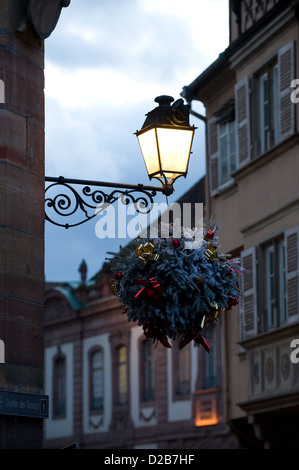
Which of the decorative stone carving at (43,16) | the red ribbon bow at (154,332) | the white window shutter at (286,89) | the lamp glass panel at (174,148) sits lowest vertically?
the red ribbon bow at (154,332)

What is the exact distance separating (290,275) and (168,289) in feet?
39.0

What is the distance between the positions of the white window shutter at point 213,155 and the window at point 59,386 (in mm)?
17889

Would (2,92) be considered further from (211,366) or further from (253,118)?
(211,366)

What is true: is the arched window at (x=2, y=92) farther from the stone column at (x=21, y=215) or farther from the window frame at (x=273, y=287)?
the window frame at (x=273, y=287)

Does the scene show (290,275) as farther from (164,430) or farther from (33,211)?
(164,430)

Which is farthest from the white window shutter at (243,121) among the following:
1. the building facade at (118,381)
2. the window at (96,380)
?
the window at (96,380)

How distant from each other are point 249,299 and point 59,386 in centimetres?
2069

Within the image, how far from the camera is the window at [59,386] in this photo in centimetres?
4144

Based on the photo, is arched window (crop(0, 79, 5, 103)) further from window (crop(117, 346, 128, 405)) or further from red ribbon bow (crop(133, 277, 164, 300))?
window (crop(117, 346, 128, 405))

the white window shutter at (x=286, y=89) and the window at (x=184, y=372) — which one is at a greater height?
the white window shutter at (x=286, y=89)

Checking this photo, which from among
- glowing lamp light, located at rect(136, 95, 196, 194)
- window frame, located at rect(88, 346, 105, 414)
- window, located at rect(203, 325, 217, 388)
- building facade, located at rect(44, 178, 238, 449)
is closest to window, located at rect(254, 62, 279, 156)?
building facade, located at rect(44, 178, 238, 449)

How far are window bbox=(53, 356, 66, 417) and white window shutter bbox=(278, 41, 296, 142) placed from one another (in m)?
22.1
